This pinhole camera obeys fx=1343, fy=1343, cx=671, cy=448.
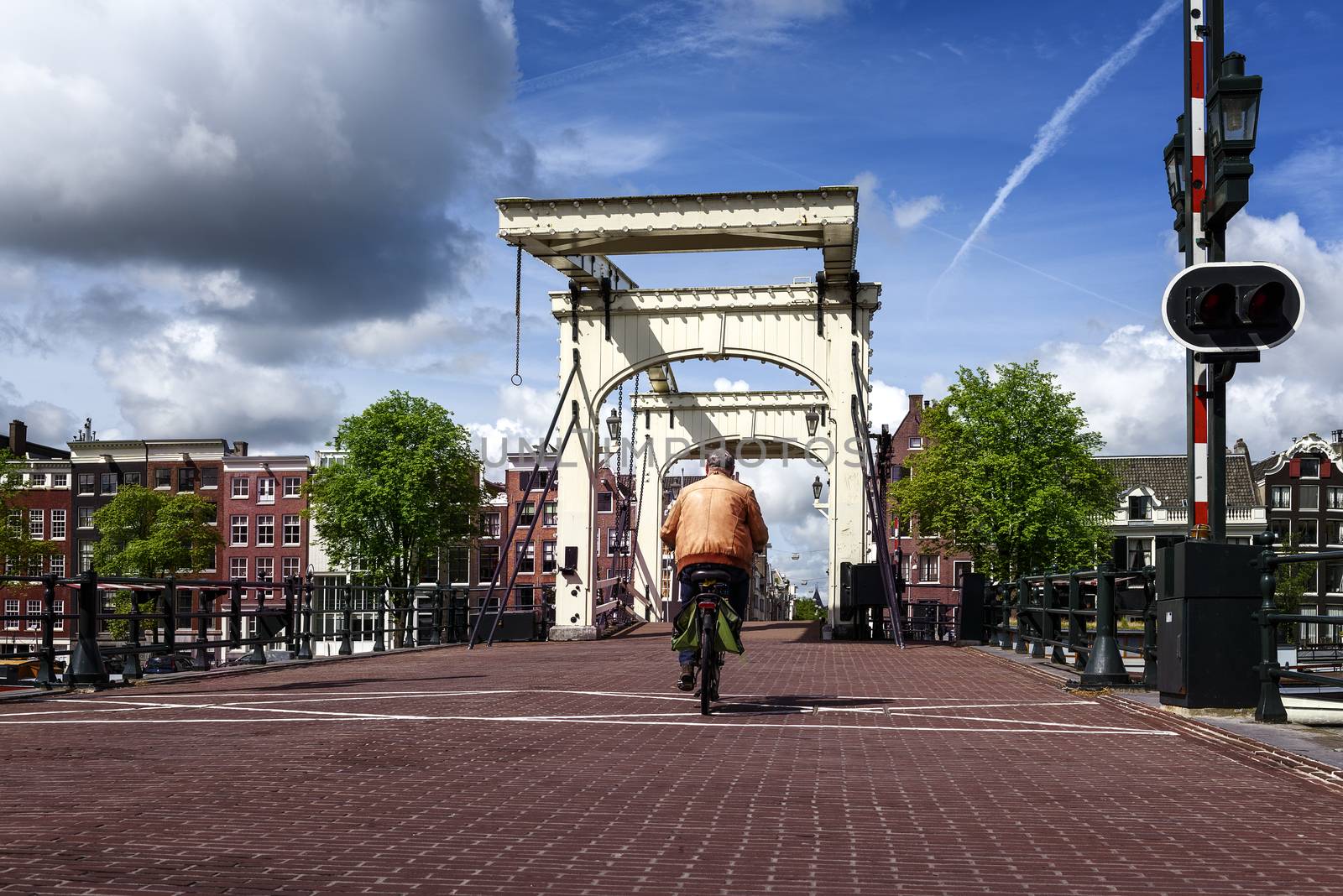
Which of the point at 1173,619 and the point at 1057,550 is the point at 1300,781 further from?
the point at 1057,550

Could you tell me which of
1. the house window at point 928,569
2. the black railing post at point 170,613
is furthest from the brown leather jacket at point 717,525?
the house window at point 928,569

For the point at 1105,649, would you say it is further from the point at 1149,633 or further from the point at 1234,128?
the point at 1234,128

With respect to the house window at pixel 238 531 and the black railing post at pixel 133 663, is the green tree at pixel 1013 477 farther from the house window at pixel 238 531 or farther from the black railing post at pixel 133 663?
the house window at pixel 238 531

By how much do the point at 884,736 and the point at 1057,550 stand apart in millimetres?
35283

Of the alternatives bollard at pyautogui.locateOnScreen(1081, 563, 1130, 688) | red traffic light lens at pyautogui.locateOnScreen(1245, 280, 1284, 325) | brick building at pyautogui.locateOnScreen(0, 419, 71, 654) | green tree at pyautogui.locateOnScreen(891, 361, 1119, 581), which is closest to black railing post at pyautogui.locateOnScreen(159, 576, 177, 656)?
bollard at pyautogui.locateOnScreen(1081, 563, 1130, 688)

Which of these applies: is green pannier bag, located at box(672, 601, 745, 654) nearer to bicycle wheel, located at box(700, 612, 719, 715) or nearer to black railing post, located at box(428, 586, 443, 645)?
bicycle wheel, located at box(700, 612, 719, 715)

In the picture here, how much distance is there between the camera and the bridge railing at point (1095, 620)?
961cm

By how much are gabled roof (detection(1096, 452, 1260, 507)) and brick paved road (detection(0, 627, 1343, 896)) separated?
60.2 meters

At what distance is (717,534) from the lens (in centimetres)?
848

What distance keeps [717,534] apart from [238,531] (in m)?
61.0

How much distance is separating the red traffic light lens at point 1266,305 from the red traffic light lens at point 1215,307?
0.32 feet

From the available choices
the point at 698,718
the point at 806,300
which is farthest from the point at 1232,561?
the point at 806,300

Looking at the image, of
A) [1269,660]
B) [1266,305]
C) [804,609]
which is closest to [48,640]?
[1269,660]

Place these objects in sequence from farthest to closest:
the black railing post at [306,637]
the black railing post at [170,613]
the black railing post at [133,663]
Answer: the black railing post at [306,637], the black railing post at [170,613], the black railing post at [133,663]
